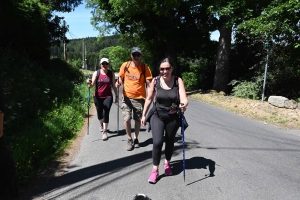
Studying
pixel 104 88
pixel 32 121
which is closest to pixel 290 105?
pixel 104 88

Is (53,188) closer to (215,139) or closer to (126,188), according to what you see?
(126,188)

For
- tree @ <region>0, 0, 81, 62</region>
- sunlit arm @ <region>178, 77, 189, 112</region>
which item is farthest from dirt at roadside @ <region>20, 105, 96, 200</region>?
tree @ <region>0, 0, 81, 62</region>

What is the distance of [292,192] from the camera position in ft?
12.5

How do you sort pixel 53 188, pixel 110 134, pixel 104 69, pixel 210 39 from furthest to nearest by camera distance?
pixel 210 39 < pixel 110 134 < pixel 104 69 < pixel 53 188

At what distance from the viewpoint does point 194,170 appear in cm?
452

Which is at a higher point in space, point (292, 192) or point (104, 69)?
point (104, 69)

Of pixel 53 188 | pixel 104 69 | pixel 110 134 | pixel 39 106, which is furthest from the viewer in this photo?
pixel 39 106

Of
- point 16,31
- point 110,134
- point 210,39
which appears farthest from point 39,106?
point 210,39

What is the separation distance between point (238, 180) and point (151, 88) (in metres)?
1.92

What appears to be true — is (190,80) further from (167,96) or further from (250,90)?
(167,96)

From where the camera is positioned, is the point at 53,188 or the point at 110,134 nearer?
the point at 53,188

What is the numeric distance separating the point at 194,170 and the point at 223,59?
1313 cm

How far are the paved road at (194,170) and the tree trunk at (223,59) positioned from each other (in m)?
9.90

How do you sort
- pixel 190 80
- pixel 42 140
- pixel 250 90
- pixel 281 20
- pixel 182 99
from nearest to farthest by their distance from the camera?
1. pixel 182 99
2. pixel 42 140
3. pixel 281 20
4. pixel 250 90
5. pixel 190 80
